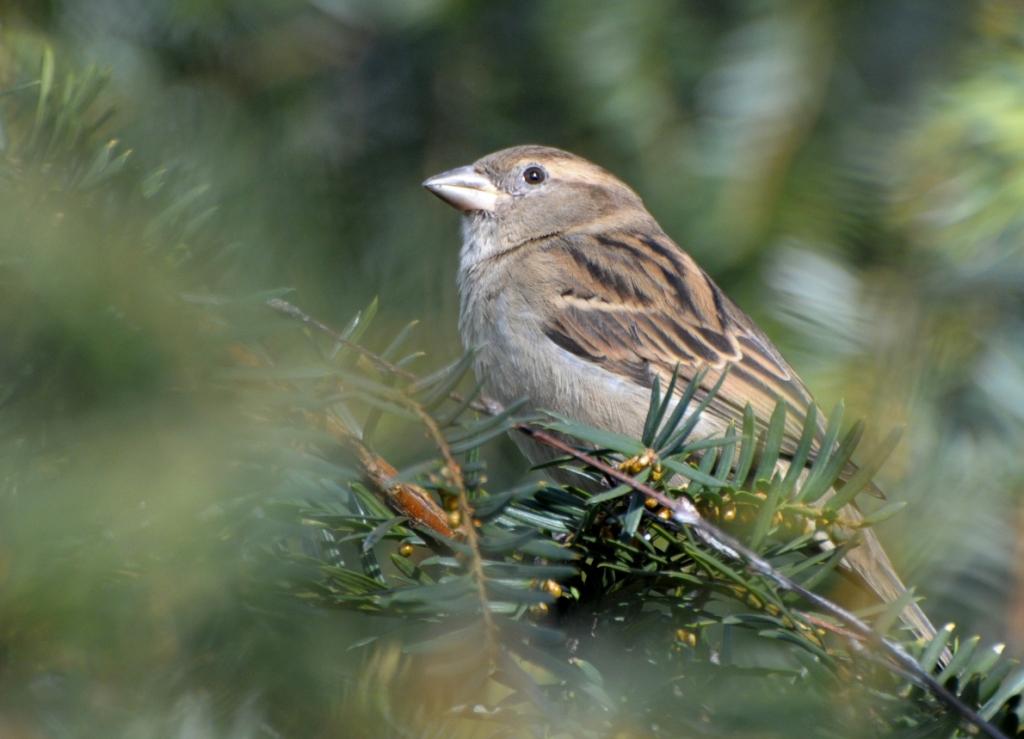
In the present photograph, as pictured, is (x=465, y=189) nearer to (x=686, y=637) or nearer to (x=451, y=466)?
(x=686, y=637)

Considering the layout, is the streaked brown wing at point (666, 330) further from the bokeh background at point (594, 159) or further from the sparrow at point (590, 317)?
the bokeh background at point (594, 159)

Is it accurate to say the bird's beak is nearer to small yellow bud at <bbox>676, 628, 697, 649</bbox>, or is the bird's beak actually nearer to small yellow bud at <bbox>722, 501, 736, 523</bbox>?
small yellow bud at <bbox>722, 501, 736, 523</bbox>

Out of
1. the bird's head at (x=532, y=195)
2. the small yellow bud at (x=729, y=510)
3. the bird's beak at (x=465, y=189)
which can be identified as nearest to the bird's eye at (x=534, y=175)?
the bird's head at (x=532, y=195)

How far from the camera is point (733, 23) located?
2.57 metres

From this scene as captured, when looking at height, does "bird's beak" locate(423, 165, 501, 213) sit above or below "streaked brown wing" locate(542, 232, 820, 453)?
above

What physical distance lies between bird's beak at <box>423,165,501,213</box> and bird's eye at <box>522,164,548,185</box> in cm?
10

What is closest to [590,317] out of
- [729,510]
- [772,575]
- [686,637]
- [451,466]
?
[729,510]

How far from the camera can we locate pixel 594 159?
2836mm

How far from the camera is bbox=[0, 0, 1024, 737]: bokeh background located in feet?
3.78

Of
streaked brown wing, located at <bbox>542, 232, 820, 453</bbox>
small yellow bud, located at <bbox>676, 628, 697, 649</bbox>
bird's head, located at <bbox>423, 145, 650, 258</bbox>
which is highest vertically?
bird's head, located at <bbox>423, 145, 650, 258</bbox>

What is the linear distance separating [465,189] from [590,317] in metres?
0.44

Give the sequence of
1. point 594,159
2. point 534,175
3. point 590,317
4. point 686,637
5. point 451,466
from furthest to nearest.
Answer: point 534,175, point 594,159, point 590,317, point 686,637, point 451,466

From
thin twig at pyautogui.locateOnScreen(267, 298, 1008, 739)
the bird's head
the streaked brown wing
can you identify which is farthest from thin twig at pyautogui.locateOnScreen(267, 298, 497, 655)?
the bird's head

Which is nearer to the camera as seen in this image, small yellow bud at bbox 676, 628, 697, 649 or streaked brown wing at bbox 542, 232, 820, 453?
small yellow bud at bbox 676, 628, 697, 649
